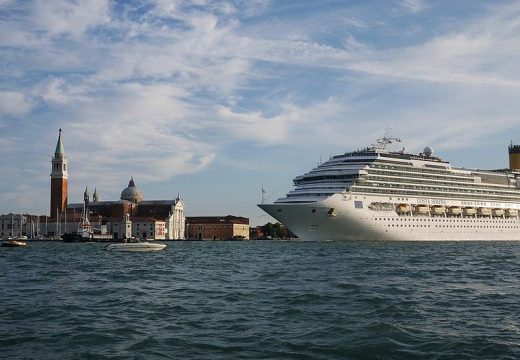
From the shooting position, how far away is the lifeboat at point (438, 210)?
79875 mm

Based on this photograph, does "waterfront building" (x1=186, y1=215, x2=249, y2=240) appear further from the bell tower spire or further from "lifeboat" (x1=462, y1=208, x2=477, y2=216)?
"lifeboat" (x1=462, y1=208, x2=477, y2=216)

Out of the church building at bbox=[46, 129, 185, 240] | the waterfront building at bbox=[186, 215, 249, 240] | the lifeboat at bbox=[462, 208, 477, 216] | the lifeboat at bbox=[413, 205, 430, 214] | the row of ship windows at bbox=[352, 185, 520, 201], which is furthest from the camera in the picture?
the waterfront building at bbox=[186, 215, 249, 240]

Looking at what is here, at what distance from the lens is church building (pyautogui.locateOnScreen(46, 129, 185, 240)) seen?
166 metres

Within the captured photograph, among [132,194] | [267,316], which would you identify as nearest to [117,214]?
[132,194]

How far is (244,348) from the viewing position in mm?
12969

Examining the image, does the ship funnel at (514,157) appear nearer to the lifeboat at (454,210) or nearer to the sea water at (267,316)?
the lifeboat at (454,210)

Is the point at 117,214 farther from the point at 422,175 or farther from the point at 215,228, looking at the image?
the point at 422,175

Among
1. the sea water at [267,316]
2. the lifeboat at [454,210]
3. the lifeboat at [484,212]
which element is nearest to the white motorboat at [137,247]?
the sea water at [267,316]

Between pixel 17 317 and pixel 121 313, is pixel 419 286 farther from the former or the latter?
pixel 17 317

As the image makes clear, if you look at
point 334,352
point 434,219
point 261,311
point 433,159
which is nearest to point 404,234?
point 434,219

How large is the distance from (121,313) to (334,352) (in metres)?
7.62

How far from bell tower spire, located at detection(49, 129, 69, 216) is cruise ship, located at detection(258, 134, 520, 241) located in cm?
10772

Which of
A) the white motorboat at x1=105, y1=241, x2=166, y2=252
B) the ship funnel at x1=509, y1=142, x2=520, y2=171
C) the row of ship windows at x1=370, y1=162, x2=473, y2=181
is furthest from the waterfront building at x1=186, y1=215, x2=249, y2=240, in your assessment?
the white motorboat at x1=105, y1=241, x2=166, y2=252

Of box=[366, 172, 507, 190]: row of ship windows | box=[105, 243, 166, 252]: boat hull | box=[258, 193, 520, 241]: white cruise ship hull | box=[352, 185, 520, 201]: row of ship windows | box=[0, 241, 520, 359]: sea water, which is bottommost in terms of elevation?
box=[0, 241, 520, 359]: sea water
